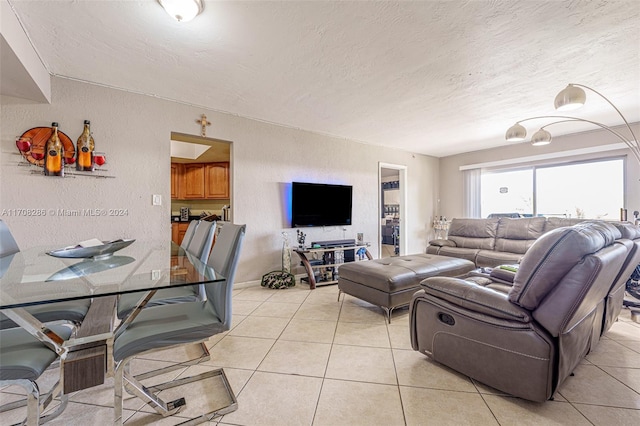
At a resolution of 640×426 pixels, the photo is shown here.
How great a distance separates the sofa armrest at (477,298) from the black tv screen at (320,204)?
2582 millimetres

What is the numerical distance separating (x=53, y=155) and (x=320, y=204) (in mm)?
3166

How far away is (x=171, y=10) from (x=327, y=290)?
3289 mm

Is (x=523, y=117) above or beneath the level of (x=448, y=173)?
above

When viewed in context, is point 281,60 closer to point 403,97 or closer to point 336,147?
point 403,97

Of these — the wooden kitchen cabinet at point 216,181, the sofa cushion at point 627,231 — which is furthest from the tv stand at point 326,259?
the sofa cushion at point 627,231

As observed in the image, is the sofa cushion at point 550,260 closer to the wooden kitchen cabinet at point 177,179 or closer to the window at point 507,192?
the window at point 507,192

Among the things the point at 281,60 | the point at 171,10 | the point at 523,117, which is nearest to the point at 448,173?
the point at 523,117

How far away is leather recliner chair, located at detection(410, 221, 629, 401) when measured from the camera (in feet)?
4.22

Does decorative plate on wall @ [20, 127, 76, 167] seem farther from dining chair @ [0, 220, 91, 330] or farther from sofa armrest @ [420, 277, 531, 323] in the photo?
sofa armrest @ [420, 277, 531, 323]

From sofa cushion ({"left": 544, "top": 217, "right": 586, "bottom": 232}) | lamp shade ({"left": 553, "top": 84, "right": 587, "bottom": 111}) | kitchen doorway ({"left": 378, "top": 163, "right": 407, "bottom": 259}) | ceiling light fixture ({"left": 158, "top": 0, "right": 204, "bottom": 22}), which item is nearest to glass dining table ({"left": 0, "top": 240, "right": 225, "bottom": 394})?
ceiling light fixture ({"left": 158, "top": 0, "right": 204, "bottom": 22})

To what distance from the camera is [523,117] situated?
379cm

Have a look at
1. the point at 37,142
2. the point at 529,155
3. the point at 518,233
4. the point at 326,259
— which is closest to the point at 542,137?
the point at 518,233

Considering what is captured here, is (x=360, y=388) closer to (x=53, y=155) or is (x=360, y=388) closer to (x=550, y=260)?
(x=550, y=260)

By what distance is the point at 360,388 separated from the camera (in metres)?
1.60
